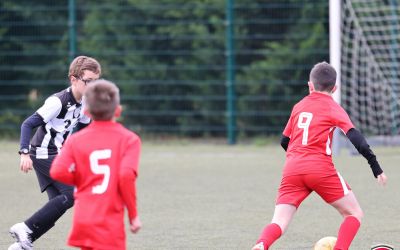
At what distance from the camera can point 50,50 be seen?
18141mm

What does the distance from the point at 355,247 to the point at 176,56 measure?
1089cm

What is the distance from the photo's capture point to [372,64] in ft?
50.2

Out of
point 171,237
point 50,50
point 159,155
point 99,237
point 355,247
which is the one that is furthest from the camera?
point 50,50

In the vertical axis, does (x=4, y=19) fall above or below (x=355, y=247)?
above

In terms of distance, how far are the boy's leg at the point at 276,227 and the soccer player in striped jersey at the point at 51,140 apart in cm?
143

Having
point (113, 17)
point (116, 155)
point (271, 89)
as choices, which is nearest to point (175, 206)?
point (116, 155)

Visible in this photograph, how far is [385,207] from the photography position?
9047 mm

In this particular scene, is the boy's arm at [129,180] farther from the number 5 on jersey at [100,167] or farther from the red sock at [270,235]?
the red sock at [270,235]

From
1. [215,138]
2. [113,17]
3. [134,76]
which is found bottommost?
[215,138]

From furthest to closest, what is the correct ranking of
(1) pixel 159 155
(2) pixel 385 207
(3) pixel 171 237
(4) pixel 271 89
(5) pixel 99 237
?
(4) pixel 271 89, (1) pixel 159 155, (2) pixel 385 207, (3) pixel 171 237, (5) pixel 99 237

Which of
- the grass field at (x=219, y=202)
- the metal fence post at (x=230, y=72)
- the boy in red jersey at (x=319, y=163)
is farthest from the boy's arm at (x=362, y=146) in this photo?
the metal fence post at (x=230, y=72)

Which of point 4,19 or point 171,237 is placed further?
point 4,19

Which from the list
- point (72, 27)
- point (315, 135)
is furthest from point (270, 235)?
point (72, 27)

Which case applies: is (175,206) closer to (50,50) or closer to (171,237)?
(171,237)
